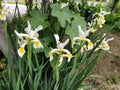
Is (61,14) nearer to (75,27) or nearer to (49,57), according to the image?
(75,27)

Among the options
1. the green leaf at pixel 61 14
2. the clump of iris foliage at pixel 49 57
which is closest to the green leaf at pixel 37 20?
the clump of iris foliage at pixel 49 57

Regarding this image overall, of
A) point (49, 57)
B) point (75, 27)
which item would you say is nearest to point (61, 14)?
point (75, 27)

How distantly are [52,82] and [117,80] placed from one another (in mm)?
1894

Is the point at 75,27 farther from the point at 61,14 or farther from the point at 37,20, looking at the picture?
the point at 37,20

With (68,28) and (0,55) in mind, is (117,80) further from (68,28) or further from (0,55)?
(68,28)

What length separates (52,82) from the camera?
9.02 feet

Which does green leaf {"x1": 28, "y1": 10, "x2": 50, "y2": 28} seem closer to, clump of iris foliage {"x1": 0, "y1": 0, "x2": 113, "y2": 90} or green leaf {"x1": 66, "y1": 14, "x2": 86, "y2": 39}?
clump of iris foliage {"x1": 0, "y1": 0, "x2": 113, "y2": 90}

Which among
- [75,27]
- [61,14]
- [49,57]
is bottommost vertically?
[49,57]

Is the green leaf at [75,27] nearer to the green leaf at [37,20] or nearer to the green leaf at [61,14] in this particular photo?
the green leaf at [61,14]

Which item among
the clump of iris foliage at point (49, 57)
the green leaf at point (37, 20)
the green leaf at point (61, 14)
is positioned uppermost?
the green leaf at point (61, 14)

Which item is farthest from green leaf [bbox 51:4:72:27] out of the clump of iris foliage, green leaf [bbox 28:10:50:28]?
green leaf [bbox 28:10:50:28]

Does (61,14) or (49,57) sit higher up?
(61,14)

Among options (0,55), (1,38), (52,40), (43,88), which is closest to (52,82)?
(43,88)

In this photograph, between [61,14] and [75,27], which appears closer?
[61,14]
